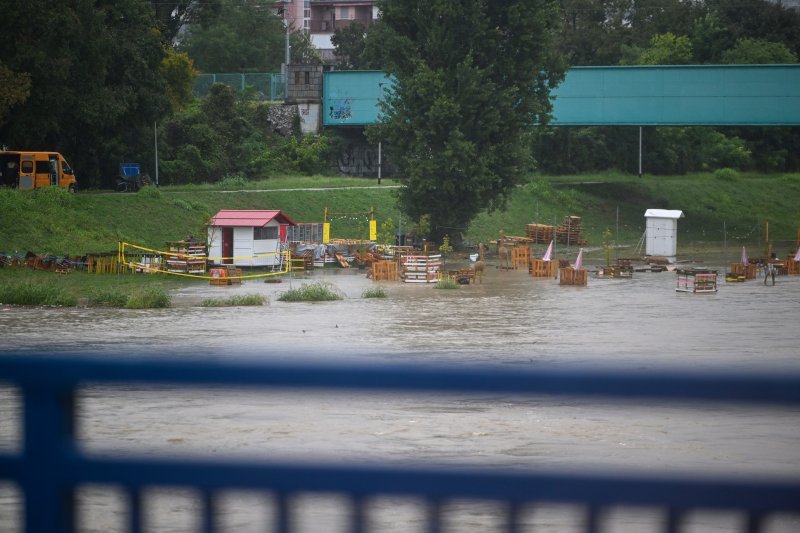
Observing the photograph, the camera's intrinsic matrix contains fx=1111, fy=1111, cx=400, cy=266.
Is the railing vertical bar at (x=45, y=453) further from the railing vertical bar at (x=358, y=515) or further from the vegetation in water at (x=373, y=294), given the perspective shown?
the vegetation in water at (x=373, y=294)

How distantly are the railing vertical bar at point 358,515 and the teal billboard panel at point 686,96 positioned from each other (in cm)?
6246

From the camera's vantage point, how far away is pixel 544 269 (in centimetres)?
4328

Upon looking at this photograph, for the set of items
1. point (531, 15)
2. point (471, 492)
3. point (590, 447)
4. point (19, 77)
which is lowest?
point (590, 447)

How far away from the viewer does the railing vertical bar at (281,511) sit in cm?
283

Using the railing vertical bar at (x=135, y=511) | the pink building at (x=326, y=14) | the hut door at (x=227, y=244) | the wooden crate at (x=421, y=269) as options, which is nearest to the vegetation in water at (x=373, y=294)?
the wooden crate at (x=421, y=269)

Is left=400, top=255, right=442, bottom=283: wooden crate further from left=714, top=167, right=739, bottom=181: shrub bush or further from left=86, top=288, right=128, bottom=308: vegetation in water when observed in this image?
left=714, top=167, right=739, bottom=181: shrub bush

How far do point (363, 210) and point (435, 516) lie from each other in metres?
53.4

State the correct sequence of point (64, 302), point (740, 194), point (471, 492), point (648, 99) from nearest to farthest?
point (471, 492) → point (64, 302) → point (648, 99) → point (740, 194)

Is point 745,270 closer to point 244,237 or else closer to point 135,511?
point 244,237

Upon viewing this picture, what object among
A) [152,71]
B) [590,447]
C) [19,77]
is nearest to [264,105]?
[152,71]

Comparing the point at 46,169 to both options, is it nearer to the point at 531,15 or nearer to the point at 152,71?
the point at 152,71

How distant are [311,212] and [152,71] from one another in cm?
1036

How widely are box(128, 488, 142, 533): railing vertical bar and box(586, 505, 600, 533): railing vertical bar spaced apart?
116cm

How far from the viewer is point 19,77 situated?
45.8 meters
